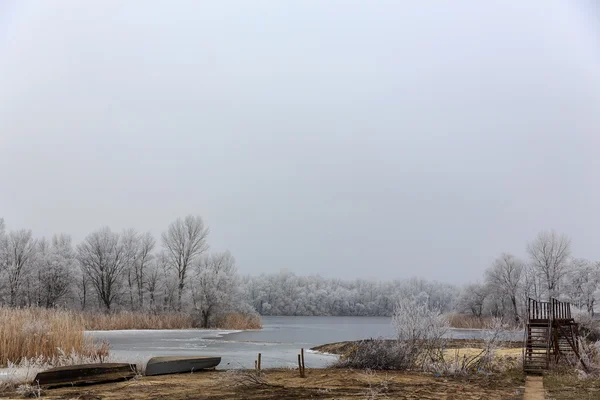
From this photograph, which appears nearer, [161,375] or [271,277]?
[161,375]

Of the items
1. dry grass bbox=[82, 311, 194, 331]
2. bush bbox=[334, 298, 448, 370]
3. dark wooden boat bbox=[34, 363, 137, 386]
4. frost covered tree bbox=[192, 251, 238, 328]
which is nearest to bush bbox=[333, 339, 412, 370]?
bush bbox=[334, 298, 448, 370]

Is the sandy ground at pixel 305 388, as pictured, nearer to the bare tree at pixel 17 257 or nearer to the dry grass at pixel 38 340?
the dry grass at pixel 38 340

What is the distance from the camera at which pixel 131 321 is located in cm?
4394

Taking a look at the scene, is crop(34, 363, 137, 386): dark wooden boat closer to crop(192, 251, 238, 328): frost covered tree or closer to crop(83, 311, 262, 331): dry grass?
crop(83, 311, 262, 331): dry grass

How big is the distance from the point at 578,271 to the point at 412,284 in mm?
41340

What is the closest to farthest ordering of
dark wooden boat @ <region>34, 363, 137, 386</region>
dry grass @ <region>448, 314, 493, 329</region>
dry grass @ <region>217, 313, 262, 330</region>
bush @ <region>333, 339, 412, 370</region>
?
dark wooden boat @ <region>34, 363, 137, 386</region>, bush @ <region>333, 339, 412, 370</region>, dry grass @ <region>217, 313, 262, 330</region>, dry grass @ <region>448, 314, 493, 329</region>

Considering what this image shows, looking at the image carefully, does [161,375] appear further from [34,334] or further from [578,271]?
[578,271]

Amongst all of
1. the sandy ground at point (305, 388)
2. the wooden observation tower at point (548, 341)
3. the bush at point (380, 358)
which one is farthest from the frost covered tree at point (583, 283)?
the sandy ground at point (305, 388)

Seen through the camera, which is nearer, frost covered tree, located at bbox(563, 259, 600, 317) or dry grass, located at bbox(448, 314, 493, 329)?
frost covered tree, located at bbox(563, 259, 600, 317)

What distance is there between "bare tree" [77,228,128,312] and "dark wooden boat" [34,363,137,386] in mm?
49335

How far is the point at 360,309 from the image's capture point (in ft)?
328

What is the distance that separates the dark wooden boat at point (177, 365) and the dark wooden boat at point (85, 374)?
0.60 metres

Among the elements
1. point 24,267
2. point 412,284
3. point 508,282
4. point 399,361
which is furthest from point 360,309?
point 399,361

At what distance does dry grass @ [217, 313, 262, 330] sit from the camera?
49.7 meters
